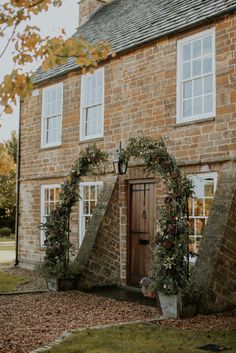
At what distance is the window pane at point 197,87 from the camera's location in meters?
11.4

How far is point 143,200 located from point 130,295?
2.54 m

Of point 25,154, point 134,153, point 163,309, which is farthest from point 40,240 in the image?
point 163,309

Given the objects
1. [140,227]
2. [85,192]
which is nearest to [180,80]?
[140,227]

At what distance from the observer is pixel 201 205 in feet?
36.5

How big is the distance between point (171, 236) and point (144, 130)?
14.2 feet

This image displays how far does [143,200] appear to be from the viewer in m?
12.6

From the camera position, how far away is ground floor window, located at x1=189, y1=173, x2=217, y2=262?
1088 centimetres

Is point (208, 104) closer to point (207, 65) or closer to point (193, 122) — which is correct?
point (193, 122)

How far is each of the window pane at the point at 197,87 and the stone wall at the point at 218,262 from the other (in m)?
2.75

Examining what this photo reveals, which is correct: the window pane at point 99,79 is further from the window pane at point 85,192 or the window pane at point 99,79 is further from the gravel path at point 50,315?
the gravel path at point 50,315

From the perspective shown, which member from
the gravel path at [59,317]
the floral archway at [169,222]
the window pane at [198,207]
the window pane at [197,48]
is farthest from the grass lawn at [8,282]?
the window pane at [197,48]

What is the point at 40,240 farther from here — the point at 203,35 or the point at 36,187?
the point at 203,35

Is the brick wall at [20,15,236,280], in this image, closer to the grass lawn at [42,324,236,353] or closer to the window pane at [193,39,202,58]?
the window pane at [193,39,202,58]

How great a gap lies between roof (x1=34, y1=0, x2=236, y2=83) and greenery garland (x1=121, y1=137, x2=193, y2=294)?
3863 millimetres
